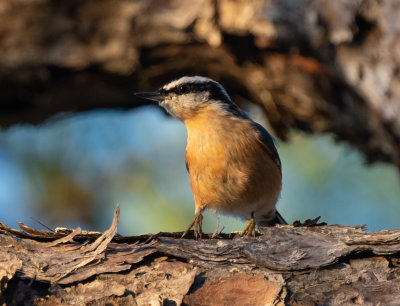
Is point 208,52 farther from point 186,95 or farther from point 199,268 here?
point 199,268

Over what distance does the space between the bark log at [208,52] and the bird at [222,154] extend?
1.41 feet

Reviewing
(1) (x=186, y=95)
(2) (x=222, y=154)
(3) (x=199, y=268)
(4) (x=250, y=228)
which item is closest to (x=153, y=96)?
(1) (x=186, y=95)

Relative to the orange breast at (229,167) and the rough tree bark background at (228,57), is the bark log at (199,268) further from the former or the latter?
the orange breast at (229,167)

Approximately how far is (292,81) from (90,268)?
10.3 feet

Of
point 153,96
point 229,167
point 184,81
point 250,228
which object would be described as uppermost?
point 184,81

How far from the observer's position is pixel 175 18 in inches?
210

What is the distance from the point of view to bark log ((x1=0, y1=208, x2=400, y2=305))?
3.13 metres

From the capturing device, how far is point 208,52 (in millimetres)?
5551

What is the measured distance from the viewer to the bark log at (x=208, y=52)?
5184mm

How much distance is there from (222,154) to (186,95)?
84 centimetres

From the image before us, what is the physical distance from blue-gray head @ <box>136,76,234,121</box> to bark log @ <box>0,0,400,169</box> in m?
0.39

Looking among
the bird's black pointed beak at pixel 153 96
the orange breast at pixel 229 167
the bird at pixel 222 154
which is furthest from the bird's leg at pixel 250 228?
the bird's black pointed beak at pixel 153 96

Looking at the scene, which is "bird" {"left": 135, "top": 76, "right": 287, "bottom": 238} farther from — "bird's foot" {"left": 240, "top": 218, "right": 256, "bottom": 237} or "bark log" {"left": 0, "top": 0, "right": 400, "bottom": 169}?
"bark log" {"left": 0, "top": 0, "right": 400, "bottom": 169}

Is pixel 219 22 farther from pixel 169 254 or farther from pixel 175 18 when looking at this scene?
pixel 169 254
